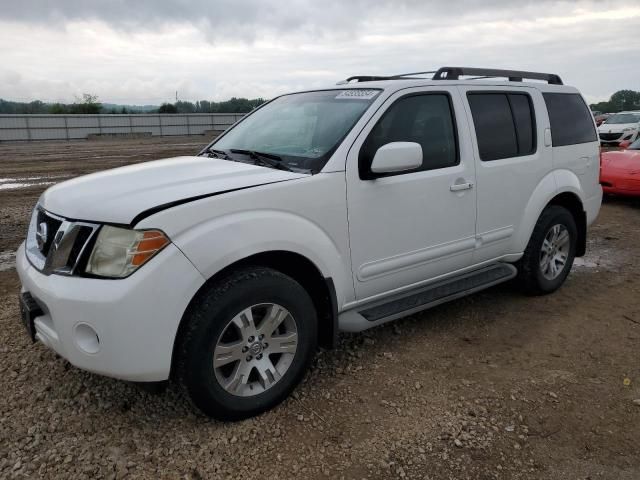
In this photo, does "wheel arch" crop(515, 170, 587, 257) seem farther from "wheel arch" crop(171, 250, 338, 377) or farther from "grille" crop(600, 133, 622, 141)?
"grille" crop(600, 133, 622, 141)

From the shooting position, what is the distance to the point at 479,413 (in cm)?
299

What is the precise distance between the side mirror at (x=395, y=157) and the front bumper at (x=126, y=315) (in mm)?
1236

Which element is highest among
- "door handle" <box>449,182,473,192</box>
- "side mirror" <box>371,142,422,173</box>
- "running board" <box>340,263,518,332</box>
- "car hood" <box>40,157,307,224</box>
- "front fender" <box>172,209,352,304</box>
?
"side mirror" <box>371,142,422,173</box>

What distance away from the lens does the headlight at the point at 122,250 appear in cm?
243

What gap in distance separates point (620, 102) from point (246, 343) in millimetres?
69797

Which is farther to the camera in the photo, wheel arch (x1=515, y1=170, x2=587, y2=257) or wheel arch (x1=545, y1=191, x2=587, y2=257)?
wheel arch (x1=545, y1=191, x2=587, y2=257)

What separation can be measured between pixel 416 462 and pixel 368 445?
26cm

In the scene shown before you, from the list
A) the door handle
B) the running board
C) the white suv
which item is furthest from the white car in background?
the door handle

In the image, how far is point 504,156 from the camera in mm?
4137

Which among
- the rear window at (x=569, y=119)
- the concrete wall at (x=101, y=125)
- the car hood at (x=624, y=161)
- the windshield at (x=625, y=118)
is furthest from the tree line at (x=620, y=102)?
the rear window at (x=569, y=119)

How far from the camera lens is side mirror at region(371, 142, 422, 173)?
3.07 m

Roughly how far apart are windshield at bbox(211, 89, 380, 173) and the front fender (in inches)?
16.5

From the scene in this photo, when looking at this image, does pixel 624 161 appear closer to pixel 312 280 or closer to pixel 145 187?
pixel 312 280

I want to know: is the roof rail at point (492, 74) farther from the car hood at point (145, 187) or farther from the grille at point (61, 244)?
the grille at point (61, 244)
